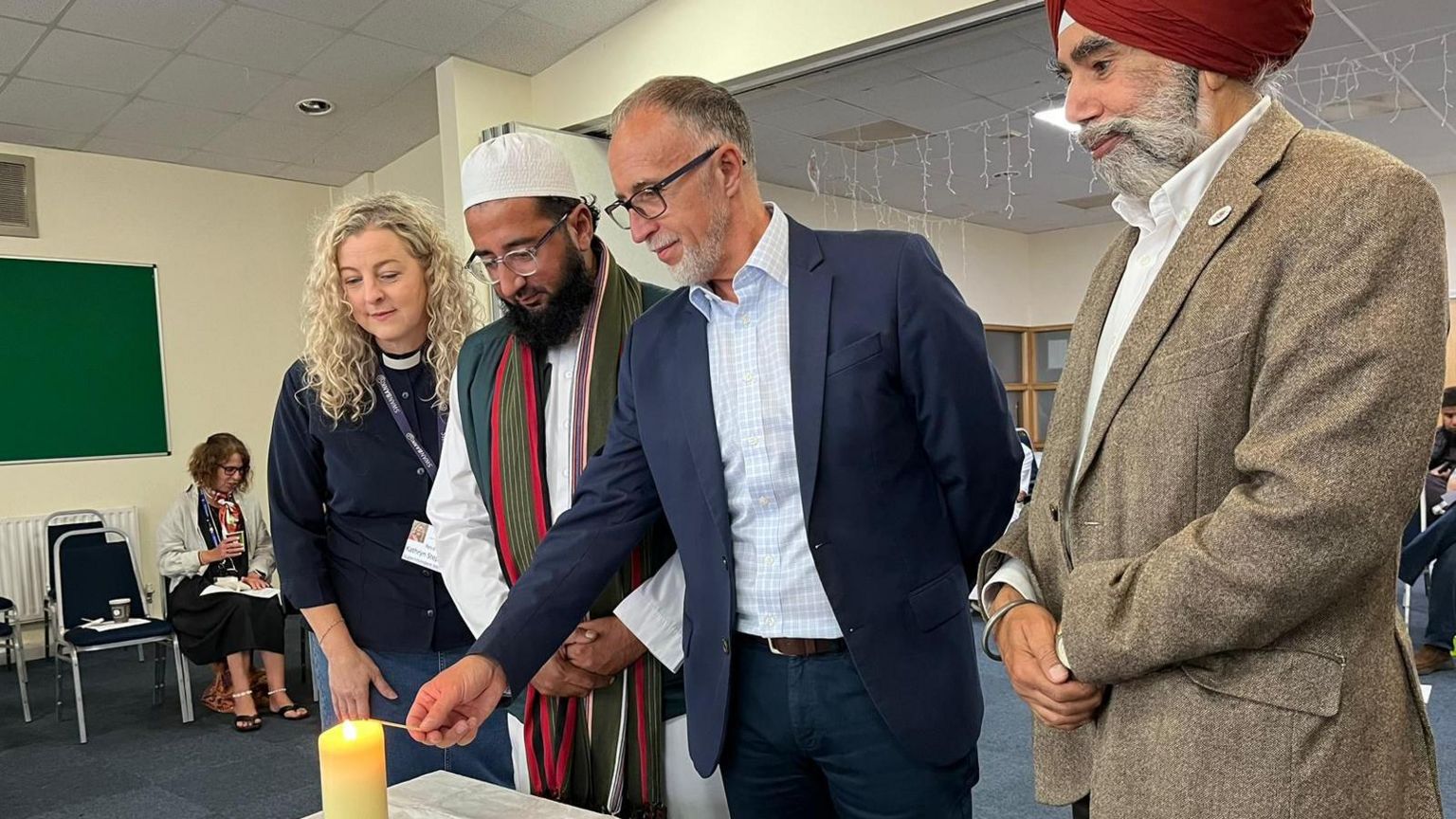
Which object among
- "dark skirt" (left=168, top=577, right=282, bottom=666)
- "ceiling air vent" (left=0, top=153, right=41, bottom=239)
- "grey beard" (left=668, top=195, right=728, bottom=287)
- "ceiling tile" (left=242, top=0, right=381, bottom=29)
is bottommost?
"dark skirt" (left=168, top=577, right=282, bottom=666)

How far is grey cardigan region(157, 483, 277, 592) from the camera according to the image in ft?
16.9

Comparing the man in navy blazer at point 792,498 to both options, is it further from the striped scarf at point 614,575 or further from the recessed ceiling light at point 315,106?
the recessed ceiling light at point 315,106

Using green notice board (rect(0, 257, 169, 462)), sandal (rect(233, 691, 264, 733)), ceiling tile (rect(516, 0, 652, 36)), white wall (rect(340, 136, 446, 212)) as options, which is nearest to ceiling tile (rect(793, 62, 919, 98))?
ceiling tile (rect(516, 0, 652, 36))

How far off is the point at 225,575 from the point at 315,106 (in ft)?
8.84

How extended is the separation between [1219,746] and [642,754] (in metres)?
0.87

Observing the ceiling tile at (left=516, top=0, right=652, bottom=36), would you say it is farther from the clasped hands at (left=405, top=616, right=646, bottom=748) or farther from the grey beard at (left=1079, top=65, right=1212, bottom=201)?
the grey beard at (left=1079, top=65, right=1212, bottom=201)

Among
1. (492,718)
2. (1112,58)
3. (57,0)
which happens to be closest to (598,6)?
(57,0)

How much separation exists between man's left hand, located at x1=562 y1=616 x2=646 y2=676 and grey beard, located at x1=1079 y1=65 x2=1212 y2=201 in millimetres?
943

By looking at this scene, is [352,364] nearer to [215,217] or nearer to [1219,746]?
[1219,746]

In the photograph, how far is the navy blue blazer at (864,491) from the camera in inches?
54.1

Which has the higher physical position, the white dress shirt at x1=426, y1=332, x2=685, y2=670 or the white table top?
the white dress shirt at x1=426, y1=332, x2=685, y2=670

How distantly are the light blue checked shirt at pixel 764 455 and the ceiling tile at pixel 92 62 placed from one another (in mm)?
4798

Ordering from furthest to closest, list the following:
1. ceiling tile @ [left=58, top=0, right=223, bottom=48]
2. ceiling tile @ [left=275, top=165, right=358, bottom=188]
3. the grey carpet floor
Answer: ceiling tile @ [left=275, top=165, right=358, bottom=188], ceiling tile @ [left=58, top=0, right=223, bottom=48], the grey carpet floor

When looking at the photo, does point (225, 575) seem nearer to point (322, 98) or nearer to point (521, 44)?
point (322, 98)
